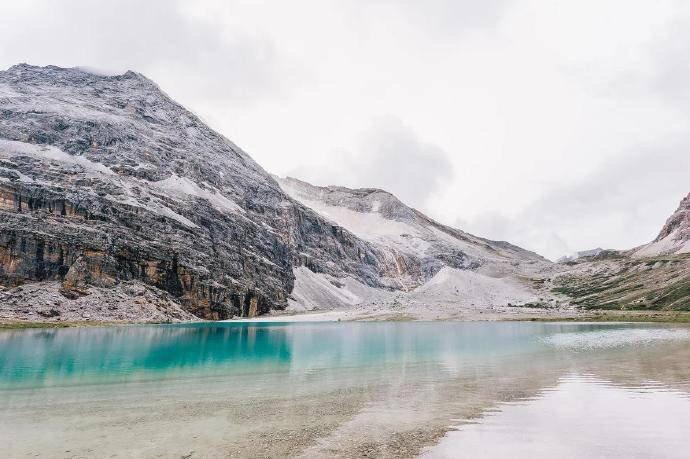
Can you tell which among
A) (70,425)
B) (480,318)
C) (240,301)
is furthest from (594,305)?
(70,425)

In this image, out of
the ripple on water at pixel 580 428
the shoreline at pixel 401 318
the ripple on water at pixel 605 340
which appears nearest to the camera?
the ripple on water at pixel 580 428

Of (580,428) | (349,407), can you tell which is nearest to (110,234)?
(349,407)

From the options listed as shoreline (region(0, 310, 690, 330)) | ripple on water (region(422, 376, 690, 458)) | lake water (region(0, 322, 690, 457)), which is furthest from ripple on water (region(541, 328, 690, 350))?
shoreline (region(0, 310, 690, 330))

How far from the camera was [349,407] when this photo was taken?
23.0 metres

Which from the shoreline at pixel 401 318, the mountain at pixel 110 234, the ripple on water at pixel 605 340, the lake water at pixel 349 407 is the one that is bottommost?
the lake water at pixel 349 407

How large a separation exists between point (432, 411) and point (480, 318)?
420 ft

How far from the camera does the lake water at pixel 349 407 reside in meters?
16.2

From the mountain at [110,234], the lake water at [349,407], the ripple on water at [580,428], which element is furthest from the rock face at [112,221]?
the ripple on water at [580,428]

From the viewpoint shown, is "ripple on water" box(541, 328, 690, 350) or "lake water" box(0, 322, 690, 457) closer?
"lake water" box(0, 322, 690, 457)

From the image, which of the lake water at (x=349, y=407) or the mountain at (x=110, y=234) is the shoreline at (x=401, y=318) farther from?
the lake water at (x=349, y=407)

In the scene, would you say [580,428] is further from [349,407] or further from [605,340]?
[605,340]

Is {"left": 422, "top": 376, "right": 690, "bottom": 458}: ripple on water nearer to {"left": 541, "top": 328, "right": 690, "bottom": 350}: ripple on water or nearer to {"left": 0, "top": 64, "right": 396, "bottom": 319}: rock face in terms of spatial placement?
{"left": 541, "top": 328, "right": 690, "bottom": 350}: ripple on water

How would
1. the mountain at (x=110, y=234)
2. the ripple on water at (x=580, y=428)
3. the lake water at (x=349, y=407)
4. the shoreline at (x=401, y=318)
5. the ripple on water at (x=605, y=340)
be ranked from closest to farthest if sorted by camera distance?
1. the ripple on water at (x=580, y=428)
2. the lake water at (x=349, y=407)
3. the ripple on water at (x=605, y=340)
4. the shoreline at (x=401, y=318)
5. the mountain at (x=110, y=234)

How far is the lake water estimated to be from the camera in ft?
53.2
